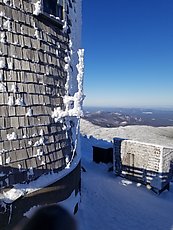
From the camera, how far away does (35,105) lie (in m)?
4.59

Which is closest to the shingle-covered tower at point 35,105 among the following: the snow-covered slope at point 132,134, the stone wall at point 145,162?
the stone wall at point 145,162

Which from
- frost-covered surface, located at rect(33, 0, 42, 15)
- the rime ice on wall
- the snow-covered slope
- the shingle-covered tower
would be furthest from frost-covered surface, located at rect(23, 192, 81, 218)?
the snow-covered slope

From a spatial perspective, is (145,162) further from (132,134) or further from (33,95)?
(132,134)

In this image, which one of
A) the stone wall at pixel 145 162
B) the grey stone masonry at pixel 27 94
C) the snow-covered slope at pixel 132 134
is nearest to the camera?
the grey stone masonry at pixel 27 94

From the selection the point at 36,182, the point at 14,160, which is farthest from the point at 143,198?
the point at 14,160

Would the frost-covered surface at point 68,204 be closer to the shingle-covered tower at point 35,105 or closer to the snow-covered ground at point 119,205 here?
the shingle-covered tower at point 35,105

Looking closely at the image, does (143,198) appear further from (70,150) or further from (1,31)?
(1,31)

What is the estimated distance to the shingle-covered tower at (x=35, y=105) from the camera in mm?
4113

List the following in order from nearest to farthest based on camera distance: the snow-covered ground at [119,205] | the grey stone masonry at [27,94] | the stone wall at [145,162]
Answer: the grey stone masonry at [27,94]
the snow-covered ground at [119,205]
the stone wall at [145,162]

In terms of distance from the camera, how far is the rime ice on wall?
13.5 ft

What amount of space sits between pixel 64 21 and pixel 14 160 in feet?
10.8

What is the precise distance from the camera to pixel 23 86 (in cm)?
436

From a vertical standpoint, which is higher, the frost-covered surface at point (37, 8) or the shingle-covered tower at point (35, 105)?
the frost-covered surface at point (37, 8)

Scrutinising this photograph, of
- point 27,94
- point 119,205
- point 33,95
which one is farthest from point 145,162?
point 27,94
